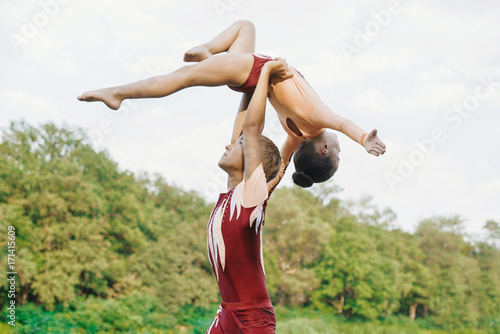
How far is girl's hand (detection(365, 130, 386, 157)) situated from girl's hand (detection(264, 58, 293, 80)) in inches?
27.5

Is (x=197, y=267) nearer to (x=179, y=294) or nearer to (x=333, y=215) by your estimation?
(x=179, y=294)

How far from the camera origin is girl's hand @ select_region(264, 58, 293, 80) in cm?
291

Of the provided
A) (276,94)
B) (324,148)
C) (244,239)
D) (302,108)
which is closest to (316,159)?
(324,148)

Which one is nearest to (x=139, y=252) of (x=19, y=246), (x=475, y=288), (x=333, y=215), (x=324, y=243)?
(x=19, y=246)

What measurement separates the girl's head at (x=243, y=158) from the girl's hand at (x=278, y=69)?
0.42 metres

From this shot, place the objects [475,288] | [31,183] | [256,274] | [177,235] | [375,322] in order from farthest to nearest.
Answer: [475,288], [375,322], [177,235], [31,183], [256,274]

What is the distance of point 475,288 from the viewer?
27109mm

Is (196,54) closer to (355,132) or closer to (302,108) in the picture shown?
(302,108)

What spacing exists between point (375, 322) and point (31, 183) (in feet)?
56.1

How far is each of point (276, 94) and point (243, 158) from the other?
665 mm

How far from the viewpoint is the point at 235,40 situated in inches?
136

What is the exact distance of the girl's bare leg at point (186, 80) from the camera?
8.84 feet

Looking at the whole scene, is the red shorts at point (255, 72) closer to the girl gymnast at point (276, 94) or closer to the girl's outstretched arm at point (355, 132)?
the girl gymnast at point (276, 94)

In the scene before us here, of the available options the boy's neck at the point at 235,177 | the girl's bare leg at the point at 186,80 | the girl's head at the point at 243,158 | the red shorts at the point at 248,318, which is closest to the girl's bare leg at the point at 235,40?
the girl's bare leg at the point at 186,80
